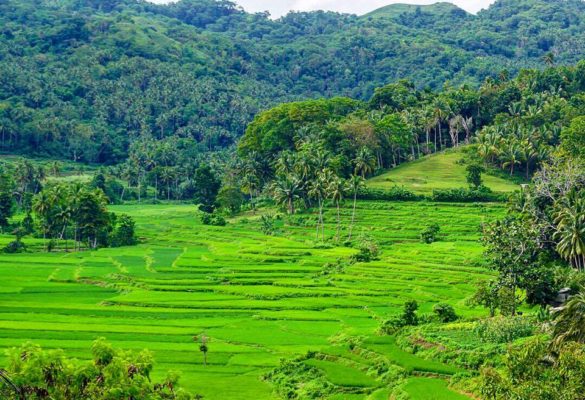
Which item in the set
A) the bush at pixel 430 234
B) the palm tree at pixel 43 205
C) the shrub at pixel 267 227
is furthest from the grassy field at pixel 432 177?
the palm tree at pixel 43 205

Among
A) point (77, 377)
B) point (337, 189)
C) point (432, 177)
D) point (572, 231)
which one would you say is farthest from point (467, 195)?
point (77, 377)

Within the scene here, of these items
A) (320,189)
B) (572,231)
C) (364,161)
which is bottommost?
(572,231)

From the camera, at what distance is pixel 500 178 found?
117125mm

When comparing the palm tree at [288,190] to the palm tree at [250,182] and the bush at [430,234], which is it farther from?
the bush at [430,234]

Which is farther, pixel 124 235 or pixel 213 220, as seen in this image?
pixel 213 220

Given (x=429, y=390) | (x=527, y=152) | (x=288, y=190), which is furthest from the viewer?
(x=527, y=152)

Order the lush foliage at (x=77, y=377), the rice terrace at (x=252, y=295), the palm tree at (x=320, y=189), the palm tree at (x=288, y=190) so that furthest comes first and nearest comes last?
the palm tree at (x=288, y=190) → the palm tree at (x=320, y=189) → the rice terrace at (x=252, y=295) → the lush foliage at (x=77, y=377)

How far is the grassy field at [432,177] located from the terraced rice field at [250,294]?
8.55m

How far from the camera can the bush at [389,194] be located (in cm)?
10750

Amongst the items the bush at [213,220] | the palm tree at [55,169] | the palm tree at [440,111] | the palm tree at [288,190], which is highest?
the palm tree at [440,111]

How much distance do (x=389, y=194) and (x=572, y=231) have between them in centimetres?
4609

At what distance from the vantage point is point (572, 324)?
3759cm

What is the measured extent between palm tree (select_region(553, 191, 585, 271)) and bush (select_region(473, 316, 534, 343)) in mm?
15489

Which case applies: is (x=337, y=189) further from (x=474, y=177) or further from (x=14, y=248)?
(x=14, y=248)
